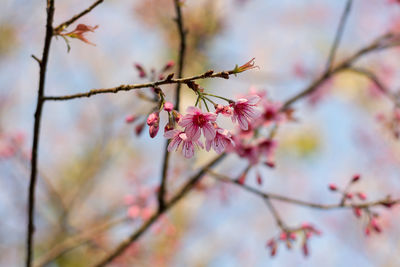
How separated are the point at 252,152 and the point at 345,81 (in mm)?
7433

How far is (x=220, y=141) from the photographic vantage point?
1454mm

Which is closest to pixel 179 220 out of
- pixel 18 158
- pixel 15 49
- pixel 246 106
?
pixel 18 158

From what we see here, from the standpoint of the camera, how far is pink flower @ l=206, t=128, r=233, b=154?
142cm

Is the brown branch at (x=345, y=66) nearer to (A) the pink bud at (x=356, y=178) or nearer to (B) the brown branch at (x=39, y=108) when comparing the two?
(A) the pink bud at (x=356, y=178)

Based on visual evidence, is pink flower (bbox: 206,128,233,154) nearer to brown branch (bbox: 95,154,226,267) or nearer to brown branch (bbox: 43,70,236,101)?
brown branch (bbox: 43,70,236,101)

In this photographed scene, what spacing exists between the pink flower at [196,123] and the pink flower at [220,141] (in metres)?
0.03

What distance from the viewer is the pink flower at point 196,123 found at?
54.1 inches

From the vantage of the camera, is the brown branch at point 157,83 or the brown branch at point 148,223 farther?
the brown branch at point 148,223

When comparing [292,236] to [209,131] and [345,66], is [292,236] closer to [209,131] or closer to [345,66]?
[209,131]

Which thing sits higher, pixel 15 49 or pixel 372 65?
pixel 372 65

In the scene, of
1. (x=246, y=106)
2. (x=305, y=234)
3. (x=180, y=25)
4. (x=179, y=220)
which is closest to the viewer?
(x=246, y=106)

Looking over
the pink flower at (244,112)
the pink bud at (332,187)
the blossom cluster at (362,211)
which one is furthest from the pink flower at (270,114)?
the pink flower at (244,112)

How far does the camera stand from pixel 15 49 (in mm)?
6961

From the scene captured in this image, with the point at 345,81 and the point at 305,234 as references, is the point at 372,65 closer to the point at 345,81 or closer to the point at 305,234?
the point at 345,81
